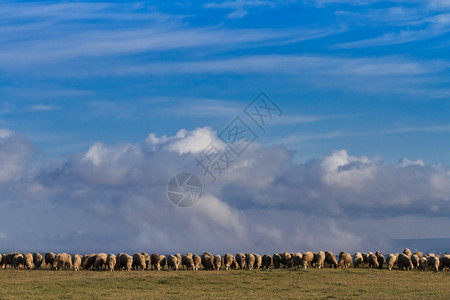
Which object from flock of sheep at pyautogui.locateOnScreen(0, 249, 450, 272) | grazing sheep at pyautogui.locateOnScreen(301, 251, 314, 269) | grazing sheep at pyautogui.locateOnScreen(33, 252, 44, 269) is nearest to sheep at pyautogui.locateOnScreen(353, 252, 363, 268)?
flock of sheep at pyautogui.locateOnScreen(0, 249, 450, 272)

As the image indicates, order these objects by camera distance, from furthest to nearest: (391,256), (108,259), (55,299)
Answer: (391,256) < (108,259) < (55,299)

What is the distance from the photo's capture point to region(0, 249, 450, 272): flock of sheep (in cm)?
7119

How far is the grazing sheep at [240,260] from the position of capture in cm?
7649

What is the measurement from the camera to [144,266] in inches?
2795

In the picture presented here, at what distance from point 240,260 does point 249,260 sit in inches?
87.9

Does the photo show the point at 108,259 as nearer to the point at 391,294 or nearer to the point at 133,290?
the point at 133,290

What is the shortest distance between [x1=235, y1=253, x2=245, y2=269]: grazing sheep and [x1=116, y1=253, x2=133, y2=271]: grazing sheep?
15.1 metres

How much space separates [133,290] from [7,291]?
896cm

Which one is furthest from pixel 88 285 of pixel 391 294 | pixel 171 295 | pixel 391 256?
pixel 391 256

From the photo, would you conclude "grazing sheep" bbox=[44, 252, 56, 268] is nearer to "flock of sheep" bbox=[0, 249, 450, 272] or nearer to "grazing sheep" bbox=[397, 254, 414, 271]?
"flock of sheep" bbox=[0, 249, 450, 272]

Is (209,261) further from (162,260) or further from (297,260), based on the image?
(297,260)

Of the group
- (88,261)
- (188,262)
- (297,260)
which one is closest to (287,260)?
(297,260)

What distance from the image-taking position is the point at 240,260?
77625 mm

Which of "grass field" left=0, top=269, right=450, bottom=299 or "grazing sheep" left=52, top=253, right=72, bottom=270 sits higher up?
"grazing sheep" left=52, top=253, right=72, bottom=270
